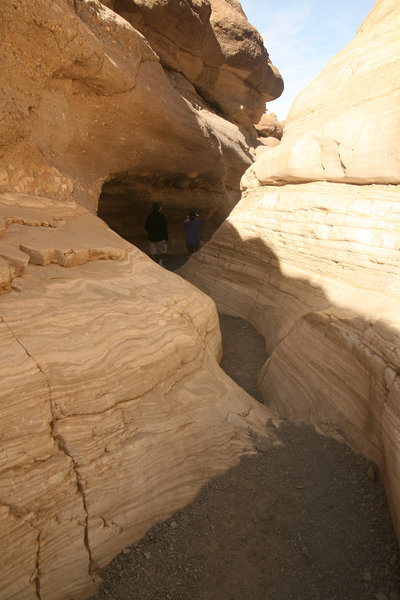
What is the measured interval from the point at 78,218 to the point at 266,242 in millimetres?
2658

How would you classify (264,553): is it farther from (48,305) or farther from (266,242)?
(266,242)

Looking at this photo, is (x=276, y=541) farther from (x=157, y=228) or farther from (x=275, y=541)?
(x=157, y=228)

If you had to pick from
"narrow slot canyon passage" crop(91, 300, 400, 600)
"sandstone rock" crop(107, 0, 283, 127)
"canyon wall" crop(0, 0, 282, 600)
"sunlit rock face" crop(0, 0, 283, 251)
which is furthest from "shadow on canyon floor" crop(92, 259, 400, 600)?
"sandstone rock" crop(107, 0, 283, 127)

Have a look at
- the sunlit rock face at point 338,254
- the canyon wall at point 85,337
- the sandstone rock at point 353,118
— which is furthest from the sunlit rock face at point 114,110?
the sandstone rock at point 353,118

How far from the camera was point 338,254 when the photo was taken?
3773 mm

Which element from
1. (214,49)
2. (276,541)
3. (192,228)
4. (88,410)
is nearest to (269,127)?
(214,49)

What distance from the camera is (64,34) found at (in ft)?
12.3

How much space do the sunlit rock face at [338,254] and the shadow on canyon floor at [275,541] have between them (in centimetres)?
25

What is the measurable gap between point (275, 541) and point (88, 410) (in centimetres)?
141

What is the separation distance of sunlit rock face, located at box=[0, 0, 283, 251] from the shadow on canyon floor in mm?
3432

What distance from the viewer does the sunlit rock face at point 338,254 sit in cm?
266

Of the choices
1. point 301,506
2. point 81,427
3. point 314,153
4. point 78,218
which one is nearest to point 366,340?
point 301,506

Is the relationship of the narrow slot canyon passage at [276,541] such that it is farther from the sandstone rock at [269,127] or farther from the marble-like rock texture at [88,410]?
the sandstone rock at [269,127]

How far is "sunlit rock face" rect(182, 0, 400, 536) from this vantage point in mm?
2660
